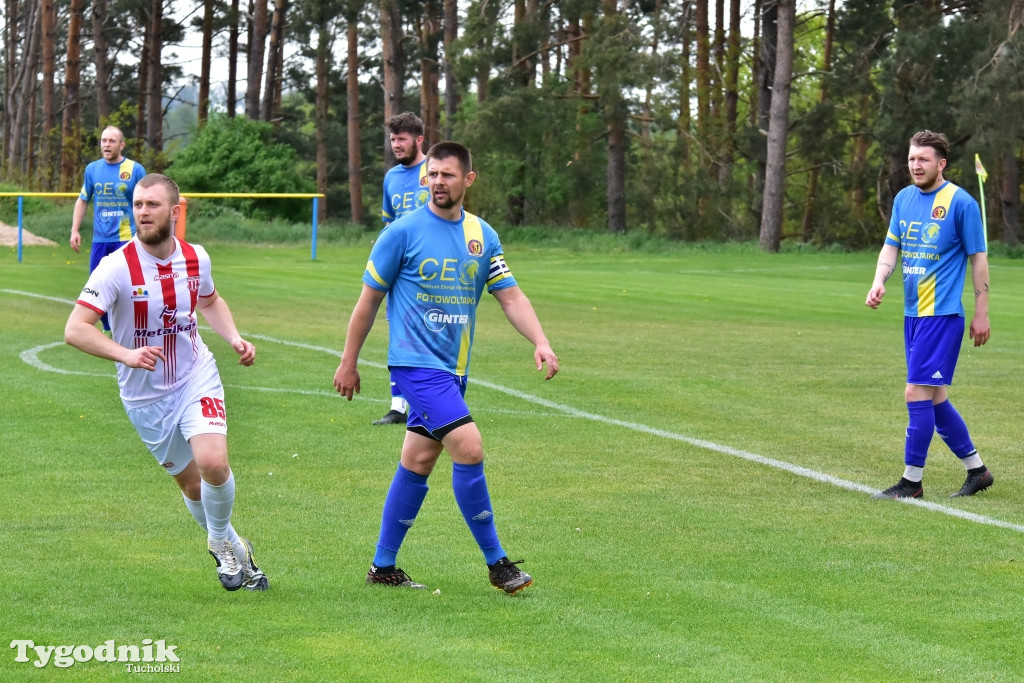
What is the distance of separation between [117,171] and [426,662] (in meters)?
12.8

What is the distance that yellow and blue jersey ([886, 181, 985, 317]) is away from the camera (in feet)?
27.7

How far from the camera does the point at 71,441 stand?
32.1 ft

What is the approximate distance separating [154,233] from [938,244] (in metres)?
4.80

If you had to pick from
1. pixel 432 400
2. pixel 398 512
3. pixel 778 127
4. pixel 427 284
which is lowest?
pixel 398 512

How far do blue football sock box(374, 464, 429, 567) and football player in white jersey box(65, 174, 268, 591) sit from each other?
55cm

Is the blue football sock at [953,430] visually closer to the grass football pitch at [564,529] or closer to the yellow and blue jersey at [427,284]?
the grass football pitch at [564,529]

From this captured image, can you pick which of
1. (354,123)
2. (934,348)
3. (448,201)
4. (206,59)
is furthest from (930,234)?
(206,59)

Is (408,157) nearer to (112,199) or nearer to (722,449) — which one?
(722,449)

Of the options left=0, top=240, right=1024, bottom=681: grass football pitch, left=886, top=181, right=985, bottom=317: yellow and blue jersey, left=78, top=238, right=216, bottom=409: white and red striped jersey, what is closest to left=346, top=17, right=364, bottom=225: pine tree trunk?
left=0, top=240, right=1024, bottom=681: grass football pitch

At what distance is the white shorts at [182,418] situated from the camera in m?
6.09

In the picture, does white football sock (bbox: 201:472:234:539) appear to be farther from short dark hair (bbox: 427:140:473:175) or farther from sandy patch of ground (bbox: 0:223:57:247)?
sandy patch of ground (bbox: 0:223:57:247)

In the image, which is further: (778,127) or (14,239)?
(778,127)

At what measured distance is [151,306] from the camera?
20.0 feet

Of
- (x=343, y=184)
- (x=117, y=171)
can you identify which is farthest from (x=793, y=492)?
(x=343, y=184)
